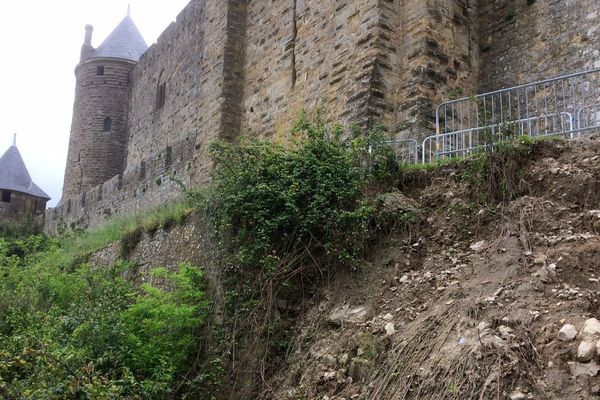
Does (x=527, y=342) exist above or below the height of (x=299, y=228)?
below

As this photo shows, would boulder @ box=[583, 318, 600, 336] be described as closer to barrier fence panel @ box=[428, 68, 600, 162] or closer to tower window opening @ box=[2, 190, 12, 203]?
barrier fence panel @ box=[428, 68, 600, 162]

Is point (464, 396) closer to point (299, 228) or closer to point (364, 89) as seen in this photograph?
point (299, 228)

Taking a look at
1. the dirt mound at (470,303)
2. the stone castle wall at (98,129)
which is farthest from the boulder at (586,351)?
the stone castle wall at (98,129)

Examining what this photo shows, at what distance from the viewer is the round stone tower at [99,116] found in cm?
2444

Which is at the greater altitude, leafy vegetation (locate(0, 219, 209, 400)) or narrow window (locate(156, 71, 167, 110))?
narrow window (locate(156, 71, 167, 110))

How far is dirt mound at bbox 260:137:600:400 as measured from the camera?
4125 millimetres

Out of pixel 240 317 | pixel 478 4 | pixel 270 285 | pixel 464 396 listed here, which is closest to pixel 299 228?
pixel 270 285

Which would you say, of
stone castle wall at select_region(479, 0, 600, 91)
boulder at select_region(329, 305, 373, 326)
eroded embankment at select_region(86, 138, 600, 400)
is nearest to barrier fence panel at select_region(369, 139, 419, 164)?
eroded embankment at select_region(86, 138, 600, 400)

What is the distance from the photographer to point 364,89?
876 cm

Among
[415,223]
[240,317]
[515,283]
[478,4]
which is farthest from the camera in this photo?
[478,4]

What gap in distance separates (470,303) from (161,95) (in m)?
17.7

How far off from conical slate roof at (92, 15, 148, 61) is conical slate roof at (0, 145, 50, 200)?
27.9 ft

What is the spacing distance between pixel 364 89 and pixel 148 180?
8.60m

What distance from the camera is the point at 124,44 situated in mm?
26703
